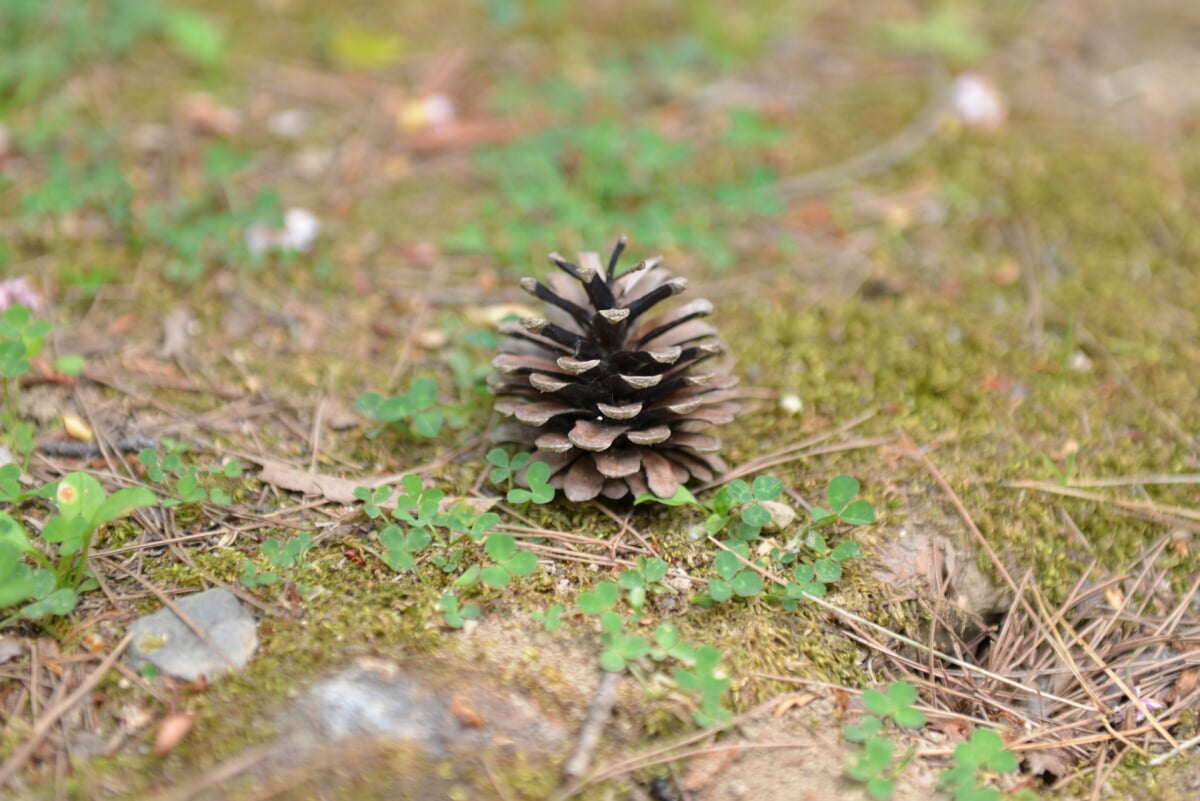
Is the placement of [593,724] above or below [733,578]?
below

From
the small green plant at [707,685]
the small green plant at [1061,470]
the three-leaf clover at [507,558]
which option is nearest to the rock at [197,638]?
the three-leaf clover at [507,558]

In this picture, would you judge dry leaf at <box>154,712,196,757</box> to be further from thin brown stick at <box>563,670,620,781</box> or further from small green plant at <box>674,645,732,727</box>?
small green plant at <box>674,645,732,727</box>

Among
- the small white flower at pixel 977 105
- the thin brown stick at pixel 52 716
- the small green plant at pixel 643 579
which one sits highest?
the small white flower at pixel 977 105

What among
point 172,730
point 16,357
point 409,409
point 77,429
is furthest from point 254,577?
point 16,357

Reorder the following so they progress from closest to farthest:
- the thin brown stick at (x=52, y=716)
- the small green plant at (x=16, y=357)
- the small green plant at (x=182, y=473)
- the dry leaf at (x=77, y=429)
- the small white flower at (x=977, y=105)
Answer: the thin brown stick at (x=52, y=716) → the small green plant at (x=182, y=473) → the small green plant at (x=16, y=357) → the dry leaf at (x=77, y=429) → the small white flower at (x=977, y=105)

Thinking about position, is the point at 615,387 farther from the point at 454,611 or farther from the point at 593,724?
the point at 593,724

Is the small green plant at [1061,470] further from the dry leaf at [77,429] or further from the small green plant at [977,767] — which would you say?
the dry leaf at [77,429]

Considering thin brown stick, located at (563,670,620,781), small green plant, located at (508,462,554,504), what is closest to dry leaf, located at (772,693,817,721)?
thin brown stick, located at (563,670,620,781)
